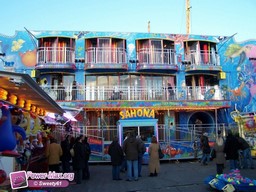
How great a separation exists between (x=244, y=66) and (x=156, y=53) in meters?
7.17

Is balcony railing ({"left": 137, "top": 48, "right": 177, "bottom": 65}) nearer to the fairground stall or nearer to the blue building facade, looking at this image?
the blue building facade

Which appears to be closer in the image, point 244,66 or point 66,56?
point 66,56

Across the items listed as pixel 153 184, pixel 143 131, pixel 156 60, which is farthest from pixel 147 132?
pixel 156 60

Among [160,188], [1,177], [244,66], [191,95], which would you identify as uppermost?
[244,66]

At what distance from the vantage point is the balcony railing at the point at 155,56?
2236 cm

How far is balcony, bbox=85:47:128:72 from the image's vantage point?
2134 cm

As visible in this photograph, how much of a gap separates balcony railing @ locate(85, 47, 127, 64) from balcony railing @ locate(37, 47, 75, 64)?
1.22 m

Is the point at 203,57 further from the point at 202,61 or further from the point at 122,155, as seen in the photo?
the point at 122,155

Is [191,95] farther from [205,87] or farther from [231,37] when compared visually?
[231,37]

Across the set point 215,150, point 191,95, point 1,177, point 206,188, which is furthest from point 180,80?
point 1,177

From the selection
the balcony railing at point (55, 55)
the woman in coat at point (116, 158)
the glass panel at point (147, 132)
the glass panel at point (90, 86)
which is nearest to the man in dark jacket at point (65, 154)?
the woman in coat at point (116, 158)

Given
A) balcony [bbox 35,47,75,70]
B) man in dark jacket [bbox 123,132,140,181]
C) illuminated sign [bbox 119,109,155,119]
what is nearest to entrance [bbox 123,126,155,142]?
illuminated sign [bbox 119,109,155,119]

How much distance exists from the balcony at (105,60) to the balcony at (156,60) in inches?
49.2

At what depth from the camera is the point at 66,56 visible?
71.2ft
